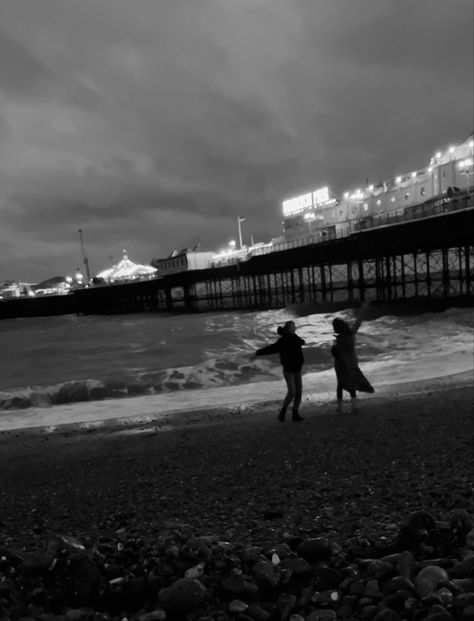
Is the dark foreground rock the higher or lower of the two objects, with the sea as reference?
higher

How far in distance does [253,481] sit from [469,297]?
28.5 m

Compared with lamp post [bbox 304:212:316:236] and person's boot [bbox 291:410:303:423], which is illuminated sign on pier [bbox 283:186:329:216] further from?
person's boot [bbox 291:410:303:423]

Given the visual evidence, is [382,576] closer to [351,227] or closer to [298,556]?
[298,556]

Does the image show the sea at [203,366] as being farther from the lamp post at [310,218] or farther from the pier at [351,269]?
the lamp post at [310,218]

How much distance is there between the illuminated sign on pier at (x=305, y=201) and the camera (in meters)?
80.9

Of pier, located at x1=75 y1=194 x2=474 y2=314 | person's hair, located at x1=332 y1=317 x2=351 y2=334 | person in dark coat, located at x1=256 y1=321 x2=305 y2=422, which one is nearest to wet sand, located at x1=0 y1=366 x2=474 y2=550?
person in dark coat, located at x1=256 y1=321 x2=305 y2=422

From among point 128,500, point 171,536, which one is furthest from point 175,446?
point 171,536

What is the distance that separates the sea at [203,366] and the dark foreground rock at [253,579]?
16.6ft

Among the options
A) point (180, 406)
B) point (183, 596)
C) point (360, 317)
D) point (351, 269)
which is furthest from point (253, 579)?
point (351, 269)

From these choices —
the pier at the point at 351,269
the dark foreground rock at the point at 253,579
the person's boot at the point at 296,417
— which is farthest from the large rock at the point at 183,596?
the pier at the point at 351,269

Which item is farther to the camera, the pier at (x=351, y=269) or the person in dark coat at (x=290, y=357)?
the pier at (x=351, y=269)

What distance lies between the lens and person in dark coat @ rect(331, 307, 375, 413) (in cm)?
756

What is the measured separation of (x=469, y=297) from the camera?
29.6m

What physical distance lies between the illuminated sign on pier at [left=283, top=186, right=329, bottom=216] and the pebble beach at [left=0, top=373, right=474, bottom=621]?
75743mm
